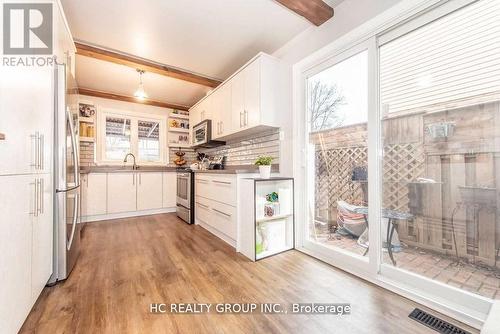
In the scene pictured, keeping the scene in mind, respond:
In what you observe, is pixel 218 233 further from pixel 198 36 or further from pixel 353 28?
pixel 353 28

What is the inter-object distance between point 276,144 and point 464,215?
6.14ft

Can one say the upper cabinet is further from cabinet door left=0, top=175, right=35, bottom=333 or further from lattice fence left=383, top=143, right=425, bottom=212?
cabinet door left=0, top=175, right=35, bottom=333

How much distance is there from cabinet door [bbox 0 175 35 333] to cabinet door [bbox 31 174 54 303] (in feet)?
0.33

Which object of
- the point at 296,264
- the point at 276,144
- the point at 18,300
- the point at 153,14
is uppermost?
the point at 153,14

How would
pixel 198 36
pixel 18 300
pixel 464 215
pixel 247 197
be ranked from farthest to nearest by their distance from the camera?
pixel 198 36, pixel 247 197, pixel 464 215, pixel 18 300

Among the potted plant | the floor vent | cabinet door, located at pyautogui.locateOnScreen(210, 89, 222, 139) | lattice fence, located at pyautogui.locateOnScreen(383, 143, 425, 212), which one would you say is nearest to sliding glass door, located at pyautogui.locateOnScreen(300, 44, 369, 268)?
lattice fence, located at pyautogui.locateOnScreen(383, 143, 425, 212)

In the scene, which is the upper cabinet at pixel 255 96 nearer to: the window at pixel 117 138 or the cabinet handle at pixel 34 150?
the cabinet handle at pixel 34 150

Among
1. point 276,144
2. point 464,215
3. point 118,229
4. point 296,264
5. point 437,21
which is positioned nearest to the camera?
point 464,215

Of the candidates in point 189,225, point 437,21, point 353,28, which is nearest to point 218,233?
point 189,225

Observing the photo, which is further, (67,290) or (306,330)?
(67,290)

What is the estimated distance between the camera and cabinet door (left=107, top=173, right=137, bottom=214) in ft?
12.8

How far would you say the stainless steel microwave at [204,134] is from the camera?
3812 millimetres

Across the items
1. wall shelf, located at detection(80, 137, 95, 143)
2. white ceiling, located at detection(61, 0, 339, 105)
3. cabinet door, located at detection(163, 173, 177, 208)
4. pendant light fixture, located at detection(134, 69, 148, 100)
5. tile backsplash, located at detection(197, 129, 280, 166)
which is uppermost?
white ceiling, located at detection(61, 0, 339, 105)

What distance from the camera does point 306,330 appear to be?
1.24m
